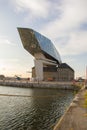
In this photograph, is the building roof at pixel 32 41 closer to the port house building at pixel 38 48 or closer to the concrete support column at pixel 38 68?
Result: the port house building at pixel 38 48

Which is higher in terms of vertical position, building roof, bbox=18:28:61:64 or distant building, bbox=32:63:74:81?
building roof, bbox=18:28:61:64

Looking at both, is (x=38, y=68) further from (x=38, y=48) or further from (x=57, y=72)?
(x=57, y=72)

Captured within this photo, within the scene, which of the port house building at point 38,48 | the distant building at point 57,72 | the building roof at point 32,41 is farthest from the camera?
the distant building at point 57,72

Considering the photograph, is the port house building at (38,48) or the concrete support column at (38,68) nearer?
the port house building at (38,48)

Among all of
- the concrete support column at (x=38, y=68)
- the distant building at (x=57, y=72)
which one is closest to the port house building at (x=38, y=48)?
the concrete support column at (x=38, y=68)

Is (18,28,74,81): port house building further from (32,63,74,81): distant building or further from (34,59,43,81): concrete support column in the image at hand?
(32,63,74,81): distant building

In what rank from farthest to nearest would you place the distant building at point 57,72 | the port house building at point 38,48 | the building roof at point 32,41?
the distant building at point 57,72, the port house building at point 38,48, the building roof at point 32,41

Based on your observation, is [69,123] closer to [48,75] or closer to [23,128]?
[23,128]

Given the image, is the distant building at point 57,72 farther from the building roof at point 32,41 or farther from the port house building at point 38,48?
the building roof at point 32,41

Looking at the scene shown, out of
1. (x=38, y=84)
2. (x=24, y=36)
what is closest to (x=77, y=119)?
(x=38, y=84)

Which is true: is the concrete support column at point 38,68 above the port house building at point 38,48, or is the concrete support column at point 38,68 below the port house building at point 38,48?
below

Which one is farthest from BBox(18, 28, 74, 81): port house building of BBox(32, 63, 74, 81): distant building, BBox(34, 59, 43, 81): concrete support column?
BBox(32, 63, 74, 81): distant building

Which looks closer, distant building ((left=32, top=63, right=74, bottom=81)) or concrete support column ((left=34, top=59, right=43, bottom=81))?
concrete support column ((left=34, top=59, right=43, bottom=81))

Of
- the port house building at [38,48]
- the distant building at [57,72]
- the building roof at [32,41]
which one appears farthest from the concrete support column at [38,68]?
the distant building at [57,72]
